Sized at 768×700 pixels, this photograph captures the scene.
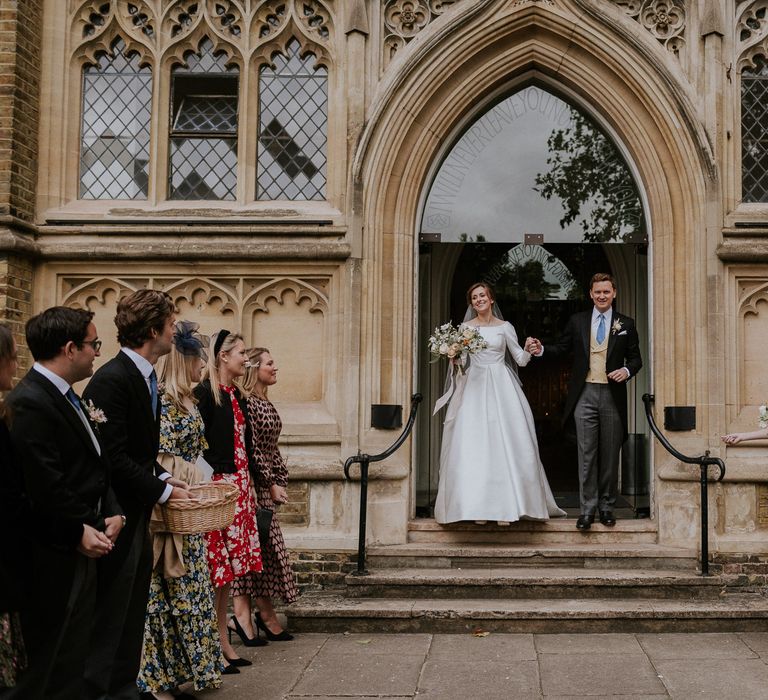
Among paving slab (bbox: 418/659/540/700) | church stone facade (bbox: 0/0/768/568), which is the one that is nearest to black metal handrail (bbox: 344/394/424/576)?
church stone facade (bbox: 0/0/768/568)

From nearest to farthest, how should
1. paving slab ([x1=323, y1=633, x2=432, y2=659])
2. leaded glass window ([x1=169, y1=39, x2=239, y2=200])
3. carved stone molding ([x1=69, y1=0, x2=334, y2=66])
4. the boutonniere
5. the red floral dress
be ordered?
the boutonniere
the red floral dress
paving slab ([x1=323, y1=633, x2=432, y2=659])
carved stone molding ([x1=69, y1=0, x2=334, y2=66])
leaded glass window ([x1=169, y1=39, x2=239, y2=200])

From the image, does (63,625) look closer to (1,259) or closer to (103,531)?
(103,531)

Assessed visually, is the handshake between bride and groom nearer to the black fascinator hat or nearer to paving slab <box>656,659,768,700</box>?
paving slab <box>656,659,768,700</box>

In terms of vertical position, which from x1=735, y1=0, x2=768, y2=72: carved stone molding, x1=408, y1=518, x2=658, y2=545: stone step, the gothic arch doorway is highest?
x1=735, y1=0, x2=768, y2=72: carved stone molding

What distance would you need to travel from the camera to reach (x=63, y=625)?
12.3ft

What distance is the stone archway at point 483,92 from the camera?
805 cm

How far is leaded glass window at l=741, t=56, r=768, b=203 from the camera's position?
838 centimetres

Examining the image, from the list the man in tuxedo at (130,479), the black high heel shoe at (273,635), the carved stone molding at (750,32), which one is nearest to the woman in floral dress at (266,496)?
the black high heel shoe at (273,635)

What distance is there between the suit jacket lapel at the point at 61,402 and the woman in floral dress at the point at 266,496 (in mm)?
2299

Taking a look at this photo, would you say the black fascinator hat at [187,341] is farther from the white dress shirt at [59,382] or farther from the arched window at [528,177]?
the arched window at [528,177]

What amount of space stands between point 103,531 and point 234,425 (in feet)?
6.52

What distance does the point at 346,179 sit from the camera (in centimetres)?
835

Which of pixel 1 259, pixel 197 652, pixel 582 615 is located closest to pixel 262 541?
pixel 197 652

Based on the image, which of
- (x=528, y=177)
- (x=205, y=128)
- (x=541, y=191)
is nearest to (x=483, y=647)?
(x=541, y=191)
